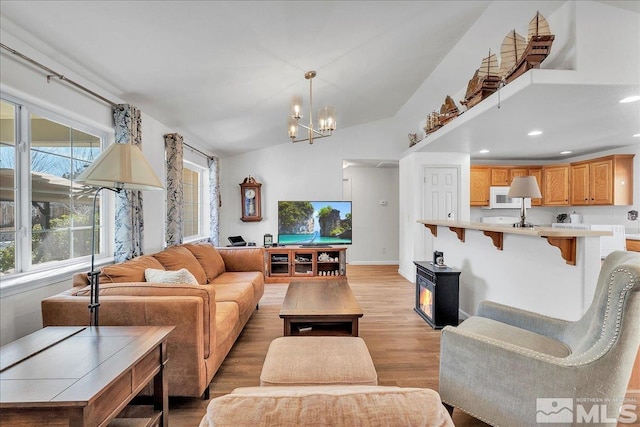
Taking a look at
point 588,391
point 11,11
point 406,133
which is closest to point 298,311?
point 588,391

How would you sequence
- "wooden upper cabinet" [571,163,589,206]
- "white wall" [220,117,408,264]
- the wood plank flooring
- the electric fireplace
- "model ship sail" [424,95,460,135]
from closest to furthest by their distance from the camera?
1. the wood plank flooring
2. the electric fireplace
3. "model ship sail" [424,95,460,135]
4. "wooden upper cabinet" [571,163,589,206]
5. "white wall" [220,117,408,264]

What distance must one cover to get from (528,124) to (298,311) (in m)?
3.15

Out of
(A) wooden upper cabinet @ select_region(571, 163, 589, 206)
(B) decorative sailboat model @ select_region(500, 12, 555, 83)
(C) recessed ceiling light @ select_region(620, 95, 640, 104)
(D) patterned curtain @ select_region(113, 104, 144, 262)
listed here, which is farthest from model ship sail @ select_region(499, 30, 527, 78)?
(A) wooden upper cabinet @ select_region(571, 163, 589, 206)

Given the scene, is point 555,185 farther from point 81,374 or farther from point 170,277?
point 81,374

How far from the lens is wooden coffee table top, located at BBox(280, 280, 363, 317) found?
233 cm

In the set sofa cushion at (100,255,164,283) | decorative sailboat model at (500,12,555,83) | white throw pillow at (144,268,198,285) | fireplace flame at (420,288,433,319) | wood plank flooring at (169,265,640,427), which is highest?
decorative sailboat model at (500,12,555,83)

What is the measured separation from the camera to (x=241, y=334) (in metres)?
2.94

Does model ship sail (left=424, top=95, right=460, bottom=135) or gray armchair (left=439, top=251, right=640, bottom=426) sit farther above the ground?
model ship sail (left=424, top=95, right=460, bottom=135)

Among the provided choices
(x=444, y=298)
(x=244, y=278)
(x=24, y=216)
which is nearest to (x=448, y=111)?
(x=444, y=298)

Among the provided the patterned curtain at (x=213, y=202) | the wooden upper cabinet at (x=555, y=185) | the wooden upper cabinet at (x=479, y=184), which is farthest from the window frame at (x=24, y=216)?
the wooden upper cabinet at (x=555, y=185)

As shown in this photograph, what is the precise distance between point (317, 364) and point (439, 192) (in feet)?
13.7

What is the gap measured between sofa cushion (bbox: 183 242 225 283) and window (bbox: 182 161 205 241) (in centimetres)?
109

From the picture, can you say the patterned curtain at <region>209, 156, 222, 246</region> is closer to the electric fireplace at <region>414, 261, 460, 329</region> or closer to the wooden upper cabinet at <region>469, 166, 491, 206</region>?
the electric fireplace at <region>414, 261, 460, 329</region>

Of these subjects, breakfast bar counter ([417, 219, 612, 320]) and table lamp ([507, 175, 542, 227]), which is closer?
breakfast bar counter ([417, 219, 612, 320])
